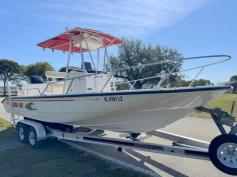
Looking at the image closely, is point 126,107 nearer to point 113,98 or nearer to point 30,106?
point 113,98

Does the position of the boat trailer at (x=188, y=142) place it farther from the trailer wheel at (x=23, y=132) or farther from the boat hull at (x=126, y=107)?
the boat hull at (x=126, y=107)

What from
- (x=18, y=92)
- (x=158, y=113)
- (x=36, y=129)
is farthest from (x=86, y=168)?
(x=18, y=92)

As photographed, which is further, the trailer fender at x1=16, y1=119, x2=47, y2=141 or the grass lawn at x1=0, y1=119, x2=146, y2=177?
the trailer fender at x1=16, y1=119, x2=47, y2=141

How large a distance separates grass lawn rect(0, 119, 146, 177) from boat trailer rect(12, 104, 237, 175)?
378 millimetres

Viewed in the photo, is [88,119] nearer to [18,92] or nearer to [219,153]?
[219,153]

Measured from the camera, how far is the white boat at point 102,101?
485 centimetres

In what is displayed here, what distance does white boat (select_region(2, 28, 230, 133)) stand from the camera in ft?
15.9

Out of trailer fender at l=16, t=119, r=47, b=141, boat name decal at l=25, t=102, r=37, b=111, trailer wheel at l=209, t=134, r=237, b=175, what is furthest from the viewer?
boat name decal at l=25, t=102, r=37, b=111

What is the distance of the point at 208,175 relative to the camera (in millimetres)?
4812

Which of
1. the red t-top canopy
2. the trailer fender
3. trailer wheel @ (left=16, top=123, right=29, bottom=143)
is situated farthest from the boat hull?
the red t-top canopy

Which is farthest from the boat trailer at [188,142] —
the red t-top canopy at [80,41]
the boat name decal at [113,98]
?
the red t-top canopy at [80,41]

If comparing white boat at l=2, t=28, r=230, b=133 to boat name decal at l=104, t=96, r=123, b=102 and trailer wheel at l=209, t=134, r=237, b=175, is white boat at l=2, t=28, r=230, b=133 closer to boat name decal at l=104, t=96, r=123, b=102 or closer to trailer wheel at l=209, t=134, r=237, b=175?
boat name decal at l=104, t=96, r=123, b=102

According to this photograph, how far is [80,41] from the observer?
726cm

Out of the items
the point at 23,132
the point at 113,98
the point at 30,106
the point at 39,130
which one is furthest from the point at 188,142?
the point at 23,132
